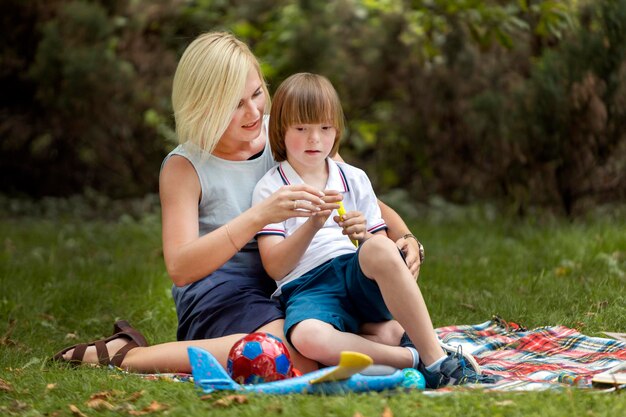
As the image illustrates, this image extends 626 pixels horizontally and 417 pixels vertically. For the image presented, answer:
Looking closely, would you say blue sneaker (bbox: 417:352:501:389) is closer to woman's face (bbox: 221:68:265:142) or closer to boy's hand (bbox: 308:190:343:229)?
boy's hand (bbox: 308:190:343:229)

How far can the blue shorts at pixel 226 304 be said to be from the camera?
3.34 m

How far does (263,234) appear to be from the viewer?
3.26m

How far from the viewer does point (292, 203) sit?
3039 millimetres

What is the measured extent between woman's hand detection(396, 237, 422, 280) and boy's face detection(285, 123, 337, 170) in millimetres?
427

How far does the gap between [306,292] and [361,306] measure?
194 mm

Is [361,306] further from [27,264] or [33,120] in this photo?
[33,120]

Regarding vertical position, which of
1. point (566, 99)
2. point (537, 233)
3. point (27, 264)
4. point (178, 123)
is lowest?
point (537, 233)

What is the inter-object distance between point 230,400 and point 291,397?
172 millimetres

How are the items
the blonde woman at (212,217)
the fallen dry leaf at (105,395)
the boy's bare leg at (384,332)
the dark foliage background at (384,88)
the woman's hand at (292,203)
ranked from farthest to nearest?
the dark foliage background at (384,88), the blonde woman at (212,217), the boy's bare leg at (384,332), the woman's hand at (292,203), the fallen dry leaf at (105,395)

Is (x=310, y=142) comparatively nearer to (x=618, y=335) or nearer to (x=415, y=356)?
(x=415, y=356)

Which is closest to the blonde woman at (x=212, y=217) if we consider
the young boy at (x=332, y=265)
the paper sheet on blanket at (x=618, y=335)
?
the young boy at (x=332, y=265)

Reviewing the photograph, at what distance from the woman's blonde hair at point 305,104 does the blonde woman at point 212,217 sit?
18cm

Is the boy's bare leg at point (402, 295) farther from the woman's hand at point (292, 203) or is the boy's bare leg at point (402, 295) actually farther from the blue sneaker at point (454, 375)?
the woman's hand at point (292, 203)

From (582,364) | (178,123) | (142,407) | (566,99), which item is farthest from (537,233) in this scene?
(142,407)
